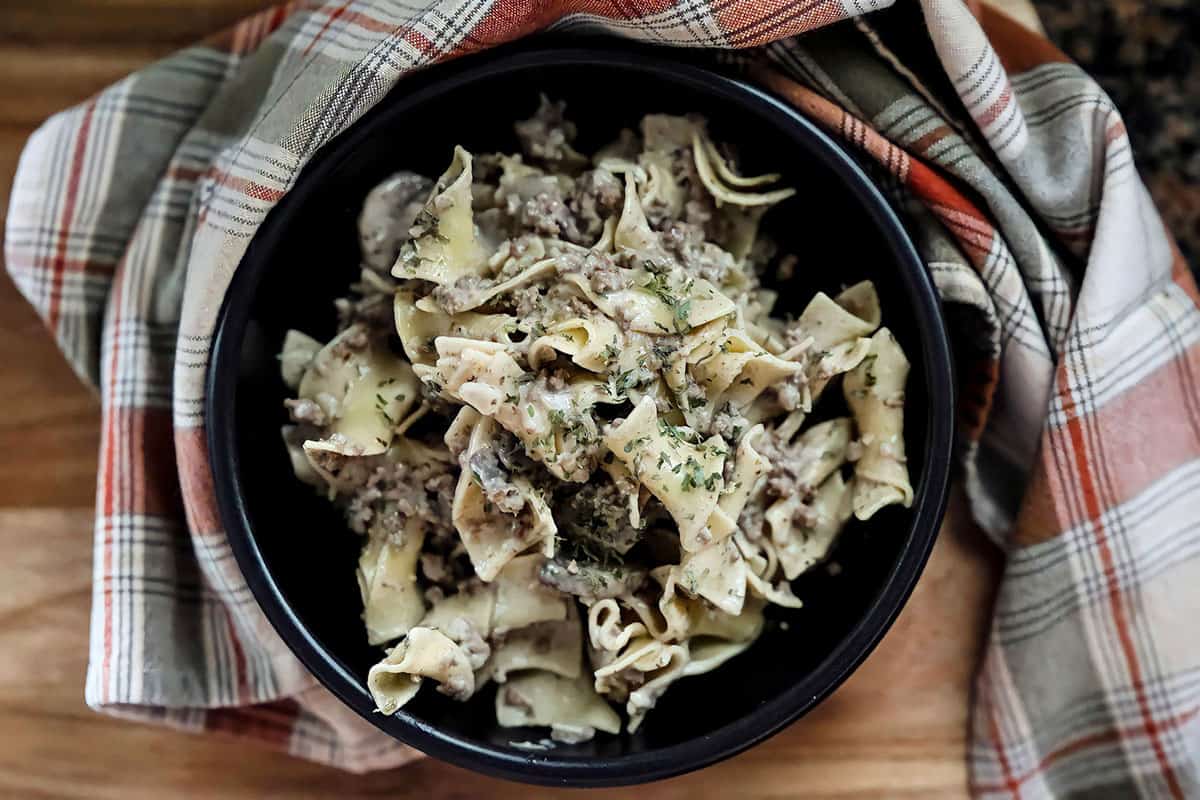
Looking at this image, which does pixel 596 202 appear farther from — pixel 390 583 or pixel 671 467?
pixel 390 583

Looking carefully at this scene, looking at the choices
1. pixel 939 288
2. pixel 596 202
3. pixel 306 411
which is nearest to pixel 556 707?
pixel 306 411

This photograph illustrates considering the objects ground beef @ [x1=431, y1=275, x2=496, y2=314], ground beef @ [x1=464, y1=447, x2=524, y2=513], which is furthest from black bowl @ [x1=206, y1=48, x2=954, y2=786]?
ground beef @ [x1=464, y1=447, x2=524, y2=513]

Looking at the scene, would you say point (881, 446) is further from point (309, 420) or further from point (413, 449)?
point (309, 420)

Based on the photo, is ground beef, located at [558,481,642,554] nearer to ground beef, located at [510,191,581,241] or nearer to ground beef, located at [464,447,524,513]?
ground beef, located at [464,447,524,513]

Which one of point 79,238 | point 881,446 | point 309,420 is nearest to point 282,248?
point 309,420

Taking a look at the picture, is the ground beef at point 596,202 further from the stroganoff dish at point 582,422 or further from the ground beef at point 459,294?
the ground beef at point 459,294

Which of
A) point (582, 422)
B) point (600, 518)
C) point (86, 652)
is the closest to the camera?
point (582, 422)
